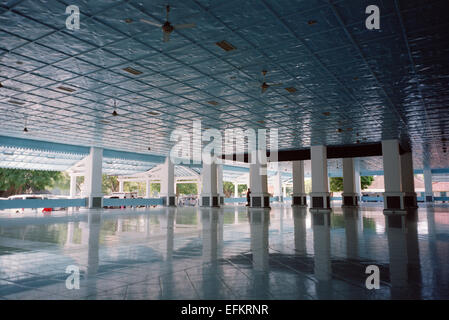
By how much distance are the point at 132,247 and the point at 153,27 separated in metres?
4.65

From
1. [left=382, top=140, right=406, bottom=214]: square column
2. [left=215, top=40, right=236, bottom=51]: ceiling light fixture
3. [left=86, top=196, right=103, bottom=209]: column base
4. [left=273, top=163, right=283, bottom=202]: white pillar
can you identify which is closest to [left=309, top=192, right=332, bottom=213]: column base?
[left=382, top=140, right=406, bottom=214]: square column

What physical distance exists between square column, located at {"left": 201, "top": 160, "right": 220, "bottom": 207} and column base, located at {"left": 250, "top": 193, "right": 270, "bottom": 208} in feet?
11.9

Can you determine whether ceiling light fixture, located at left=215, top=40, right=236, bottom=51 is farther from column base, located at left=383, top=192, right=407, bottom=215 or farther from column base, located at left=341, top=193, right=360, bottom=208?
column base, located at left=341, top=193, right=360, bottom=208

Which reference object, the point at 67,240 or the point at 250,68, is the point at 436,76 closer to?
the point at 250,68

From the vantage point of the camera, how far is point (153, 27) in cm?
706

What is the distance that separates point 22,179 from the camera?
1188 inches

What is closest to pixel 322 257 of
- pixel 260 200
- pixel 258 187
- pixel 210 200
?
pixel 260 200

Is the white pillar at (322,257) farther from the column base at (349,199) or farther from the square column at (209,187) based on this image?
the column base at (349,199)

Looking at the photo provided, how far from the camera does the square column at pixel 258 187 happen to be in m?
24.0

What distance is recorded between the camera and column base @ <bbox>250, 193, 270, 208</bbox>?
2385cm

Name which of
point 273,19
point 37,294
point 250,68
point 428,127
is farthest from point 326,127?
point 37,294

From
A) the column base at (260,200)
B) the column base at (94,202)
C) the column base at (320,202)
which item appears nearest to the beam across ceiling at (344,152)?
the column base at (320,202)

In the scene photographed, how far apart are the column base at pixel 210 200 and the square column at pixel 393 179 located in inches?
492
